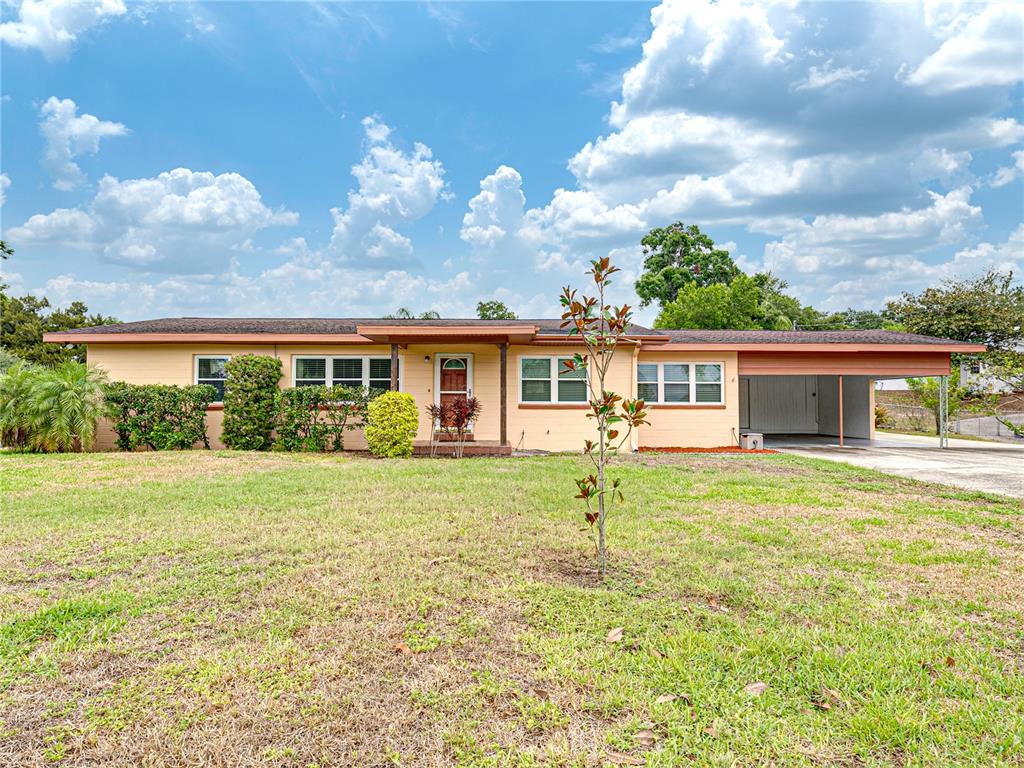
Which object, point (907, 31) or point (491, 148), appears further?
point (491, 148)

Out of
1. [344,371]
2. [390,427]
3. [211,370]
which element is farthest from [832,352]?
[211,370]

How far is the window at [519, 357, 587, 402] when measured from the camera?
12.4 meters

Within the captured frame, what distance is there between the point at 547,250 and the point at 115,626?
67.7 ft

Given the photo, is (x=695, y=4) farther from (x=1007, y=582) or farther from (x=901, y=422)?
(x=901, y=422)

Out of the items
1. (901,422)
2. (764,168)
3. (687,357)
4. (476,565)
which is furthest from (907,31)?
(476,565)

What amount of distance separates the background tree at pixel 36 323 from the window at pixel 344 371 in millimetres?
16479

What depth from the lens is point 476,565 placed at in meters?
3.87

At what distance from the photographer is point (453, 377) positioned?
12.4 metres

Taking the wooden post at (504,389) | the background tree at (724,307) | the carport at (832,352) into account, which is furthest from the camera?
the background tree at (724,307)

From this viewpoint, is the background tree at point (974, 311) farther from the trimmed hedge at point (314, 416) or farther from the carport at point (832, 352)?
the trimmed hedge at point (314, 416)

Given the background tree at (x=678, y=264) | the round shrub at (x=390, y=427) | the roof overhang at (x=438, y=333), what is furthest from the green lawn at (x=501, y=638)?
the background tree at (x=678, y=264)

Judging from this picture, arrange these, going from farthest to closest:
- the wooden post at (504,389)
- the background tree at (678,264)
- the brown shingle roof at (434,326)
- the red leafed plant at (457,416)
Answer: the background tree at (678,264), the brown shingle roof at (434,326), the wooden post at (504,389), the red leafed plant at (457,416)

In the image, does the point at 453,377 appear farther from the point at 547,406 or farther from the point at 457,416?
the point at 547,406

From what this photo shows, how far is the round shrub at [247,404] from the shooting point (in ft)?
36.2
